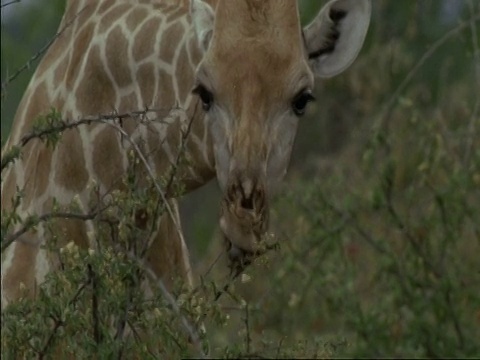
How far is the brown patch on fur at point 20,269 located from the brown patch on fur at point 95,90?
45 cm

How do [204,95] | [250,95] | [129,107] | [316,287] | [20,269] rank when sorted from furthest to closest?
1. [20,269]
2. [129,107]
3. [204,95]
4. [250,95]
5. [316,287]

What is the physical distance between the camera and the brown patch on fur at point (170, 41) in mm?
5777

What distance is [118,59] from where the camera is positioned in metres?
5.78

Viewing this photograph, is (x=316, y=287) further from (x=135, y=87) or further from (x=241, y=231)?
(x=135, y=87)

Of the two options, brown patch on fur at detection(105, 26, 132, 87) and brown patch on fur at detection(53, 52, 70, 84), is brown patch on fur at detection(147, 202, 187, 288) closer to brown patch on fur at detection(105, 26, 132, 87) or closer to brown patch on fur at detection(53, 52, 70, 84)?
brown patch on fur at detection(105, 26, 132, 87)

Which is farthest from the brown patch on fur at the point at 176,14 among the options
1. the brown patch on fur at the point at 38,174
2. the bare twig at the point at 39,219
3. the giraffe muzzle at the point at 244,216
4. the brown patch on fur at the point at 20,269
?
the bare twig at the point at 39,219

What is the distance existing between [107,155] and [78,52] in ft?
1.25

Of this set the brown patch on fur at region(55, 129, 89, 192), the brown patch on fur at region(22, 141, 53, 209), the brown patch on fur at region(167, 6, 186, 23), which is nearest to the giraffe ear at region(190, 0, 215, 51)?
the brown patch on fur at region(167, 6, 186, 23)

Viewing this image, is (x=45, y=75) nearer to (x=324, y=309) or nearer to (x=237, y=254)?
(x=237, y=254)

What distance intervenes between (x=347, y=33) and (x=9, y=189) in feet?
4.02

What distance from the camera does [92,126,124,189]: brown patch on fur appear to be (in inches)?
227

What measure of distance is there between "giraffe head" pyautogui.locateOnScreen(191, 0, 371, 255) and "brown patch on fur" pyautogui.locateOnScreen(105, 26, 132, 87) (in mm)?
310

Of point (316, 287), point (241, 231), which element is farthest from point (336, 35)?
point (316, 287)

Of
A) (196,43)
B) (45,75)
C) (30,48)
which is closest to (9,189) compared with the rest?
(45,75)
